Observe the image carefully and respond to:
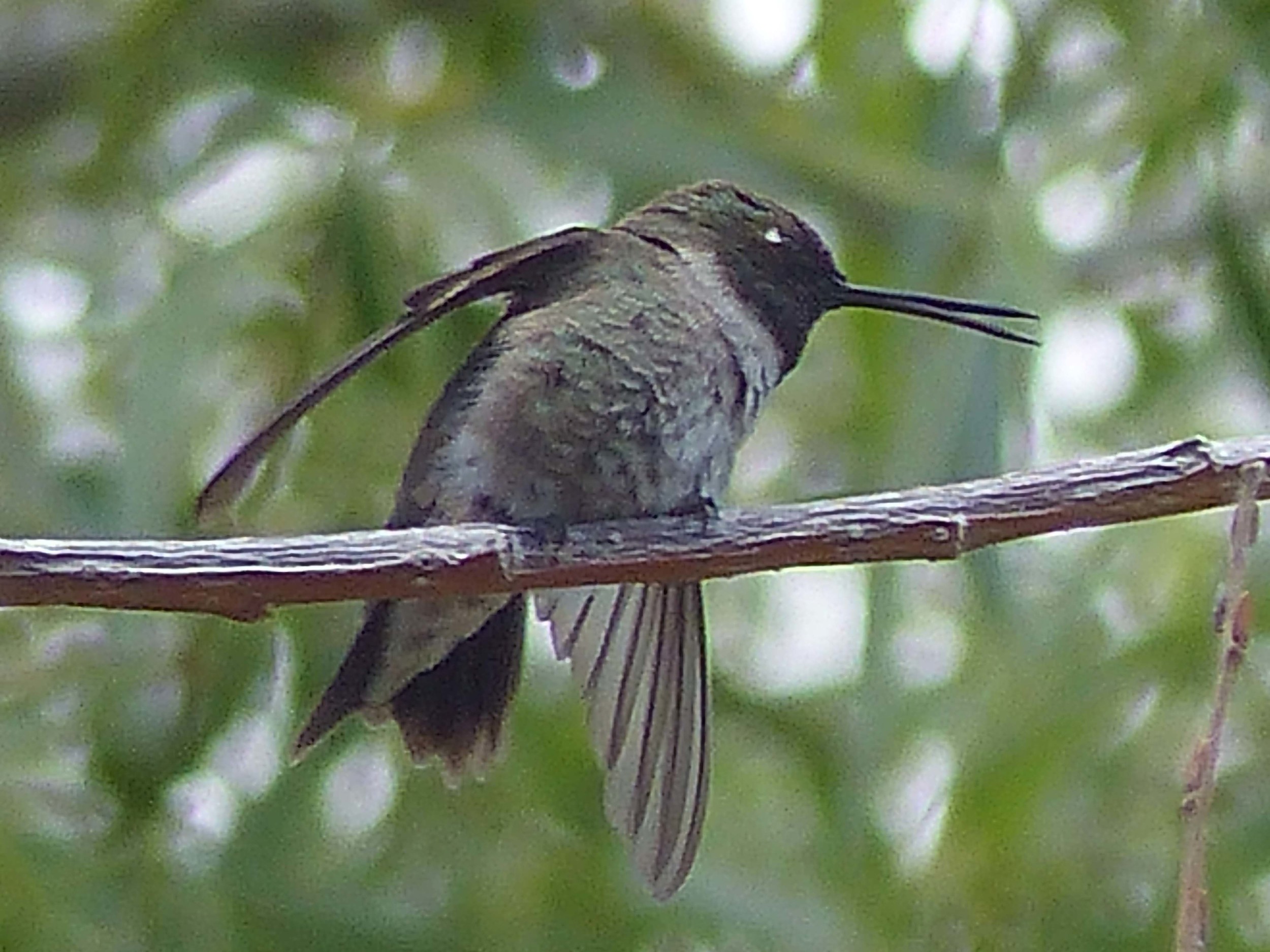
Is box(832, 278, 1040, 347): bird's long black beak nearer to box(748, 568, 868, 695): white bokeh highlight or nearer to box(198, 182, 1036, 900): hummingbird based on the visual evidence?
box(198, 182, 1036, 900): hummingbird

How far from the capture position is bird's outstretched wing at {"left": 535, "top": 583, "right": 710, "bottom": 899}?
1.41 metres

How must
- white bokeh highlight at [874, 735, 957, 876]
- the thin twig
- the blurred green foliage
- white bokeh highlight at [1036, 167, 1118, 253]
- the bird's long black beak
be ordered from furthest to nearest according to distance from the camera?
white bokeh highlight at [1036, 167, 1118, 253] → white bokeh highlight at [874, 735, 957, 876] → the blurred green foliage → the bird's long black beak → the thin twig

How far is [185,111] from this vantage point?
187 cm

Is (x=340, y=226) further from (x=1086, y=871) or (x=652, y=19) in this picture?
(x=1086, y=871)

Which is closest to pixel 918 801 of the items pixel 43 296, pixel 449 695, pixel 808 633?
pixel 808 633

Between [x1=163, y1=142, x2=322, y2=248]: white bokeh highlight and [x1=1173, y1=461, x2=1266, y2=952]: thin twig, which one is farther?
[x1=163, y1=142, x2=322, y2=248]: white bokeh highlight

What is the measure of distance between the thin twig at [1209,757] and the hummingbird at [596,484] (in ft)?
1.61

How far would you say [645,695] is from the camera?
1476mm

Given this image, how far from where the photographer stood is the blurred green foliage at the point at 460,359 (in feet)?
5.71


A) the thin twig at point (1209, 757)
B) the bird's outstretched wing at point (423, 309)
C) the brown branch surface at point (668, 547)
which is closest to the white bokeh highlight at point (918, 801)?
the bird's outstretched wing at point (423, 309)

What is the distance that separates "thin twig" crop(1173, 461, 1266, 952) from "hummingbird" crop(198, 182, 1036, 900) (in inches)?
19.3

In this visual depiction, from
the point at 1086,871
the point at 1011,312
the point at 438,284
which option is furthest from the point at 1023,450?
the point at 438,284

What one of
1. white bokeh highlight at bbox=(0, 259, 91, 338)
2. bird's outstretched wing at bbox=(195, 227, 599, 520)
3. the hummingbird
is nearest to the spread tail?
the hummingbird

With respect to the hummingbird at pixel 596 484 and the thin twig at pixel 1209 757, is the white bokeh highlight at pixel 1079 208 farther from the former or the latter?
the thin twig at pixel 1209 757
